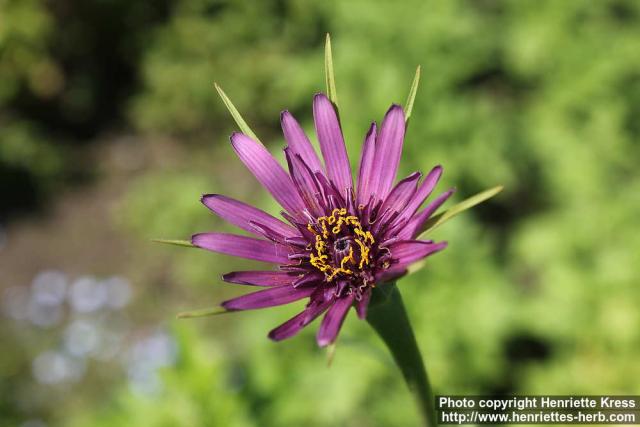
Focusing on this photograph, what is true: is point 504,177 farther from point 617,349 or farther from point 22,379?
point 22,379

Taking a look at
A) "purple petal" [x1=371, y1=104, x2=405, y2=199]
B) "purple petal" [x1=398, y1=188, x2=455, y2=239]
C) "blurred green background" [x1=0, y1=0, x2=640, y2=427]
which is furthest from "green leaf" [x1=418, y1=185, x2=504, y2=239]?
"blurred green background" [x1=0, y1=0, x2=640, y2=427]

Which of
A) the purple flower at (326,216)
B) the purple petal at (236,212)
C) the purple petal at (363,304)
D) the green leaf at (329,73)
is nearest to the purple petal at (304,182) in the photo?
the purple flower at (326,216)

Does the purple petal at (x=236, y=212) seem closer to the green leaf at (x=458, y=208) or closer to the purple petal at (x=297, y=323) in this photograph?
the purple petal at (x=297, y=323)

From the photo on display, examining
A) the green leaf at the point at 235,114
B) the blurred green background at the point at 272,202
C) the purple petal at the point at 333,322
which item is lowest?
the purple petal at the point at 333,322

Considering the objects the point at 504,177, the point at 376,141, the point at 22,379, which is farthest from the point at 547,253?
the point at 22,379

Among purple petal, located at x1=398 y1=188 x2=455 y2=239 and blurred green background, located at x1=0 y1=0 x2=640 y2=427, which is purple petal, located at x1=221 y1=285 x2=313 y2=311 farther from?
blurred green background, located at x1=0 y1=0 x2=640 y2=427

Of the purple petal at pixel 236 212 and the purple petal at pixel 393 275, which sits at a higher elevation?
the purple petal at pixel 236 212
